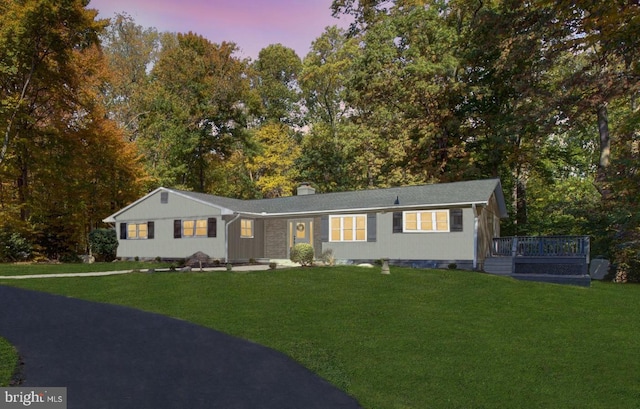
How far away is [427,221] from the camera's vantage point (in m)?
25.5

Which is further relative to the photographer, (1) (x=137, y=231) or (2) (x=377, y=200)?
(1) (x=137, y=231)

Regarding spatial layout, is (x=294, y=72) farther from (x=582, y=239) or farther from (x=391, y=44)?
(x=582, y=239)

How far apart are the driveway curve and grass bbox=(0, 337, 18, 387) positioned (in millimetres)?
147

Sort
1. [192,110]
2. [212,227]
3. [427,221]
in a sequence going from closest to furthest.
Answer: [427,221] < [212,227] < [192,110]

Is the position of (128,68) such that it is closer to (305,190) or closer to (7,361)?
(305,190)

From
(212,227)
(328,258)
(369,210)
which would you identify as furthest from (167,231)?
(369,210)

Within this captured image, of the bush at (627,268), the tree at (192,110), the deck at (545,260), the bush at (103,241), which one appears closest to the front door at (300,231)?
the deck at (545,260)

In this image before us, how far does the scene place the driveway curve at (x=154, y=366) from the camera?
6.25 metres

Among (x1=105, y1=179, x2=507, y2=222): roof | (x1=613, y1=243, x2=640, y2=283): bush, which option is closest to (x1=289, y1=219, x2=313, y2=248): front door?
(x1=105, y1=179, x2=507, y2=222): roof

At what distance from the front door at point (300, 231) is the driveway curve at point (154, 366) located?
707 inches

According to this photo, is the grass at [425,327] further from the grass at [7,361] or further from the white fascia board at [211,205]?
the white fascia board at [211,205]

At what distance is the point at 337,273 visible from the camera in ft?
67.2

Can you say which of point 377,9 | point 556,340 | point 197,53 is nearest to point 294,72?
point 197,53

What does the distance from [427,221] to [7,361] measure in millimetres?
20839
